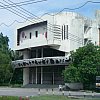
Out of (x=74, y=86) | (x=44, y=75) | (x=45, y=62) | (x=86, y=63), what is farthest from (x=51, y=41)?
(x=86, y=63)

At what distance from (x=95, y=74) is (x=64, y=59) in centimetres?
1337

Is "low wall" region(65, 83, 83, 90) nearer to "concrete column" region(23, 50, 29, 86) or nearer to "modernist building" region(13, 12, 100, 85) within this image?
"modernist building" region(13, 12, 100, 85)

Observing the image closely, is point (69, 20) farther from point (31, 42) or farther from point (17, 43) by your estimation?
point (17, 43)

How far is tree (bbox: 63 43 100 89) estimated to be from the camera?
54.9 metres

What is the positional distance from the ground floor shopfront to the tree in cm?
1520

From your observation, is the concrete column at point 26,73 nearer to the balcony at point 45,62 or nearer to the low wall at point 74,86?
the balcony at point 45,62

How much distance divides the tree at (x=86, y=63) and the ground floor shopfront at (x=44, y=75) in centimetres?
1520

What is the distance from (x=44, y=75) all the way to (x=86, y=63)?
23.9 metres

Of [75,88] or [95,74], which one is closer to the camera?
[95,74]

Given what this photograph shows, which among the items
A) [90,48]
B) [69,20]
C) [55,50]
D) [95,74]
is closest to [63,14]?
[69,20]

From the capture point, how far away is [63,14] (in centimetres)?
7081

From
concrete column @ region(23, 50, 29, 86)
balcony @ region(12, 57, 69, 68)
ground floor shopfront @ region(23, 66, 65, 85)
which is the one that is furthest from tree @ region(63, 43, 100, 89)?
concrete column @ region(23, 50, 29, 86)

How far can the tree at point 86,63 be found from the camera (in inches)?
2162

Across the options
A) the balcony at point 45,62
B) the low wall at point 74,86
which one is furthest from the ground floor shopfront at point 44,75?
the low wall at point 74,86
